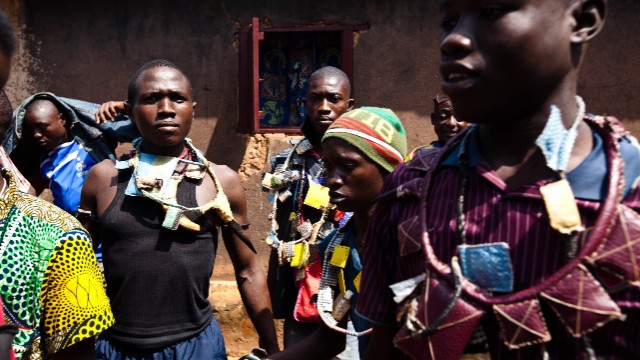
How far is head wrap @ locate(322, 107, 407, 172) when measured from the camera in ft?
8.87

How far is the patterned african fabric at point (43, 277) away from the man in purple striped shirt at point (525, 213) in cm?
95

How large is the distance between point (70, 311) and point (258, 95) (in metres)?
4.27

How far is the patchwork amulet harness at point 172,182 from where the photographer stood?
3.23m

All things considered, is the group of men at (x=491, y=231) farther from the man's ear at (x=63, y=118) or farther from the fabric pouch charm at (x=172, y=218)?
the man's ear at (x=63, y=118)

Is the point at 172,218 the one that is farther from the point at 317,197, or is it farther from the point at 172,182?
the point at 317,197

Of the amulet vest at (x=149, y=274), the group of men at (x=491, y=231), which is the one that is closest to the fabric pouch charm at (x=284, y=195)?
the amulet vest at (x=149, y=274)

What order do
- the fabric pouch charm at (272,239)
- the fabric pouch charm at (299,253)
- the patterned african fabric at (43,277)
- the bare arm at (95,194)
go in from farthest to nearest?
the fabric pouch charm at (272,239)
the fabric pouch charm at (299,253)
the bare arm at (95,194)
the patterned african fabric at (43,277)

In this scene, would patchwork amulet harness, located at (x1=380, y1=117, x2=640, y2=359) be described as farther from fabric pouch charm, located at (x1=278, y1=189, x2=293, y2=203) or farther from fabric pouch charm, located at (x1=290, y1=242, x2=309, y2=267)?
fabric pouch charm, located at (x1=278, y1=189, x2=293, y2=203)

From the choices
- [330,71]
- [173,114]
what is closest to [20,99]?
[330,71]

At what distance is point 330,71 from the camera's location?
16.5ft

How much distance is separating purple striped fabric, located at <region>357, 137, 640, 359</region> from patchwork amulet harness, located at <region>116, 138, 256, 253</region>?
5.80 ft

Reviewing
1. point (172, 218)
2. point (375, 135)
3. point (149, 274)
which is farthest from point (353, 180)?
point (149, 274)

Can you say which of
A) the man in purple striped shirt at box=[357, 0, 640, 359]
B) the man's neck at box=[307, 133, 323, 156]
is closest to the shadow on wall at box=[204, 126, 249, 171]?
the man's neck at box=[307, 133, 323, 156]

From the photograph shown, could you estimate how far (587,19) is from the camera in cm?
137
